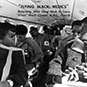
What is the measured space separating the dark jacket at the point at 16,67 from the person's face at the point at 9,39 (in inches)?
3.0

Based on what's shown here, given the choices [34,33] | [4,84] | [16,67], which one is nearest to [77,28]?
[16,67]

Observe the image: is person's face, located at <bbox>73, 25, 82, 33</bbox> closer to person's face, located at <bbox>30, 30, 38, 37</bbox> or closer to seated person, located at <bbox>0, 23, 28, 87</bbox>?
seated person, located at <bbox>0, 23, 28, 87</bbox>

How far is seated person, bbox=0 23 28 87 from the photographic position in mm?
1562


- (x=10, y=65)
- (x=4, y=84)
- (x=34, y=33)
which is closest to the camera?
(x=4, y=84)

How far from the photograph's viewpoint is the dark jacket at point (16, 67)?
1.57 meters

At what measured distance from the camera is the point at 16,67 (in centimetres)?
163

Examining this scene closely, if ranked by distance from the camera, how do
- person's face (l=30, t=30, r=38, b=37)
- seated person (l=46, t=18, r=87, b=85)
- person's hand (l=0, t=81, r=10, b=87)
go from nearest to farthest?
person's hand (l=0, t=81, r=10, b=87) < seated person (l=46, t=18, r=87, b=85) < person's face (l=30, t=30, r=38, b=37)

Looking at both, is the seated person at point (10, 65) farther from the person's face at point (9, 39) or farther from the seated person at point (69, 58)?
the seated person at point (69, 58)

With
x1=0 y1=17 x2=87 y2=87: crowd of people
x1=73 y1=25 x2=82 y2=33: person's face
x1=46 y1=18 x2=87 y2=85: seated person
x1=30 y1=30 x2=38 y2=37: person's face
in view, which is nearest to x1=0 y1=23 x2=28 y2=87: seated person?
x1=0 y1=17 x2=87 y2=87: crowd of people

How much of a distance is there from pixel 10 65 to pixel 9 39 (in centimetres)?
23

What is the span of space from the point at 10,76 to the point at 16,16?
7.84ft

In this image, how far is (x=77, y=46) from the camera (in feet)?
5.81

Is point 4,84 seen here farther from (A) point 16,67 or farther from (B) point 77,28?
(B) point 77,28

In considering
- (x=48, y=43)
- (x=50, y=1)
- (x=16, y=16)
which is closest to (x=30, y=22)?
(x=16, y=16)
